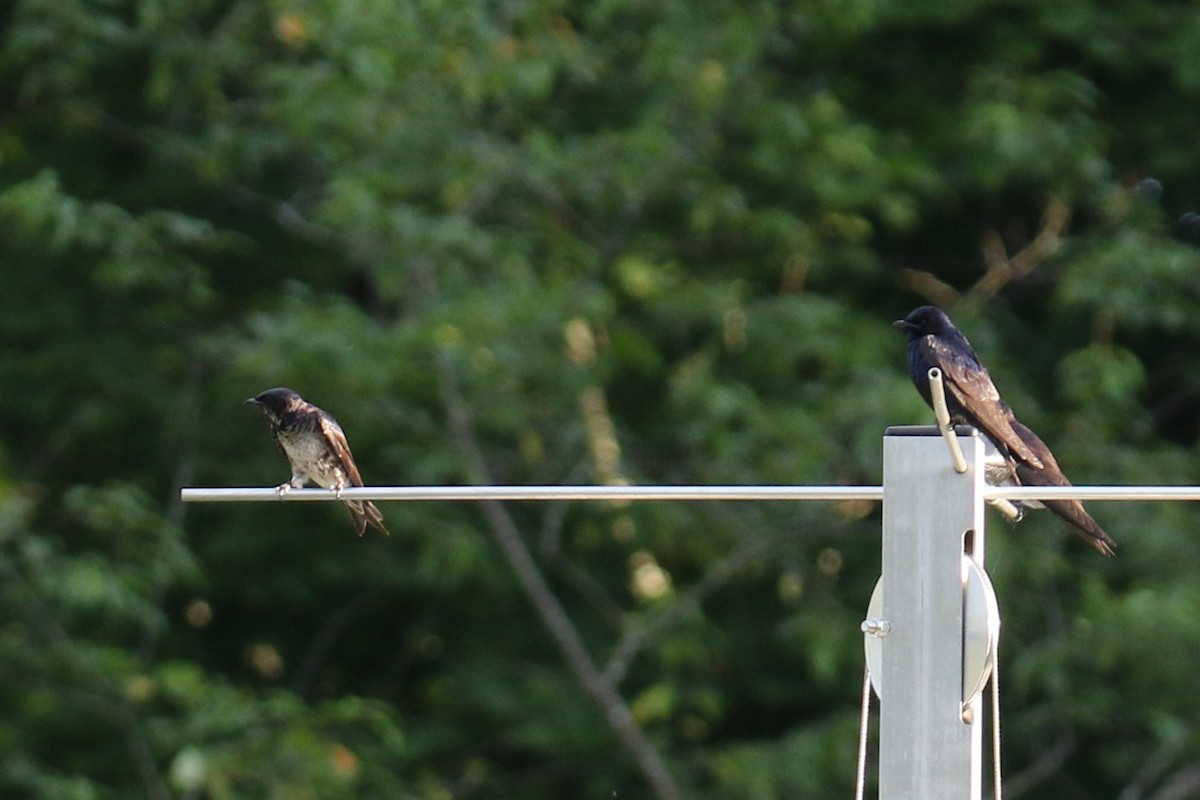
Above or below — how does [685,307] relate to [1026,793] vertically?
above

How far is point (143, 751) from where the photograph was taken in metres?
9.51

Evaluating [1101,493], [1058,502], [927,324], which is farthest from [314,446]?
[1101,493]

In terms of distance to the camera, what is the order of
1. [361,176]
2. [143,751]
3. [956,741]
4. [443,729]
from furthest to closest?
[443,729] < [143,751] < [361,176] < [956,741]

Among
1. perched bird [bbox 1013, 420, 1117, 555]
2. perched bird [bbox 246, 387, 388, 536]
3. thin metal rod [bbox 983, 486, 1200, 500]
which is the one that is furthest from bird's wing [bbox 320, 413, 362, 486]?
thin metal rod [bbox 983, 486, 1200, 500]

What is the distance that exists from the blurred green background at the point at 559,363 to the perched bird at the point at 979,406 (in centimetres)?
274

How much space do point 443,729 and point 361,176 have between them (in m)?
2.87

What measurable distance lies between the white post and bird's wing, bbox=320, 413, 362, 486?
332cm

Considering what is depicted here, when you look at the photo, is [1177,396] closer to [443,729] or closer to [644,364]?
[644,364]

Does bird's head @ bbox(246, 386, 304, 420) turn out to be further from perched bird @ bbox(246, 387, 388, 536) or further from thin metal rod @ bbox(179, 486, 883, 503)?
thin metal rod @ bbox(179, 486, 883, 503)

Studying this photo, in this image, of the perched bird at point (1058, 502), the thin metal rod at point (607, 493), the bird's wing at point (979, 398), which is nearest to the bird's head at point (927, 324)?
the bird's wing at point (979, 398)

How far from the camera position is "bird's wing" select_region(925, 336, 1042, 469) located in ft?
16.1

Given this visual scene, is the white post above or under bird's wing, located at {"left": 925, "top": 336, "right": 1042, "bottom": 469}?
under

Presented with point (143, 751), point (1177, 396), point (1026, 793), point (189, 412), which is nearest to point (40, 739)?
point (143, 751)

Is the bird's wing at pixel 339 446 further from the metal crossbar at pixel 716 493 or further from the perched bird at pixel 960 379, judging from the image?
the metal crossbar at pixel 716 493
